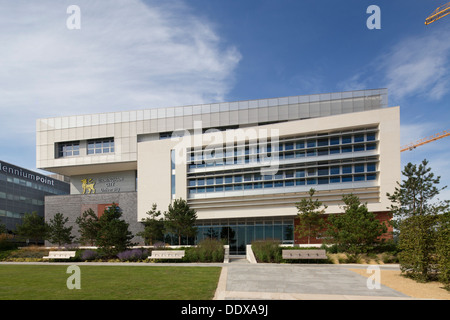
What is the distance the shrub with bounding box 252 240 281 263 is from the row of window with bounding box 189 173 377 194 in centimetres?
1067

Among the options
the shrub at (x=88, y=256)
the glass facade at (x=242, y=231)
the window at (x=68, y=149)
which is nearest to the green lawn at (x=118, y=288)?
the shrub at (x=88, y=256)

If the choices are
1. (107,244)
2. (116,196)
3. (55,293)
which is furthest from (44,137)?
(55,293)

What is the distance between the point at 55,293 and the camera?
33.5 feet

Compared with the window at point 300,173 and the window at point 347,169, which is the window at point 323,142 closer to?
the window at point 347,169

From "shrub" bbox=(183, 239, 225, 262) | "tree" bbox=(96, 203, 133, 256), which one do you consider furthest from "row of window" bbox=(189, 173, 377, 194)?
"tree" bbox=(96, 203, 133, 256)

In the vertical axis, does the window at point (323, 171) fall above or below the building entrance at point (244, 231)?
above

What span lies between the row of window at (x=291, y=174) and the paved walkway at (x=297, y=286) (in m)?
16.5

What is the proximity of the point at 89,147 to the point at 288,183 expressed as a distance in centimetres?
2603

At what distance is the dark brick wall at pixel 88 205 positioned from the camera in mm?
41250

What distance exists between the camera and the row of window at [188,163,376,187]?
31094 mm

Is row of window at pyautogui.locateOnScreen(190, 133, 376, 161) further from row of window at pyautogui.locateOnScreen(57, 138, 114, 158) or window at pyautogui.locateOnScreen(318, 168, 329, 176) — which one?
row of window at pyautogui.locateOnScreen(57, 138, 114, 158)

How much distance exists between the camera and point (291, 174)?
108ft
